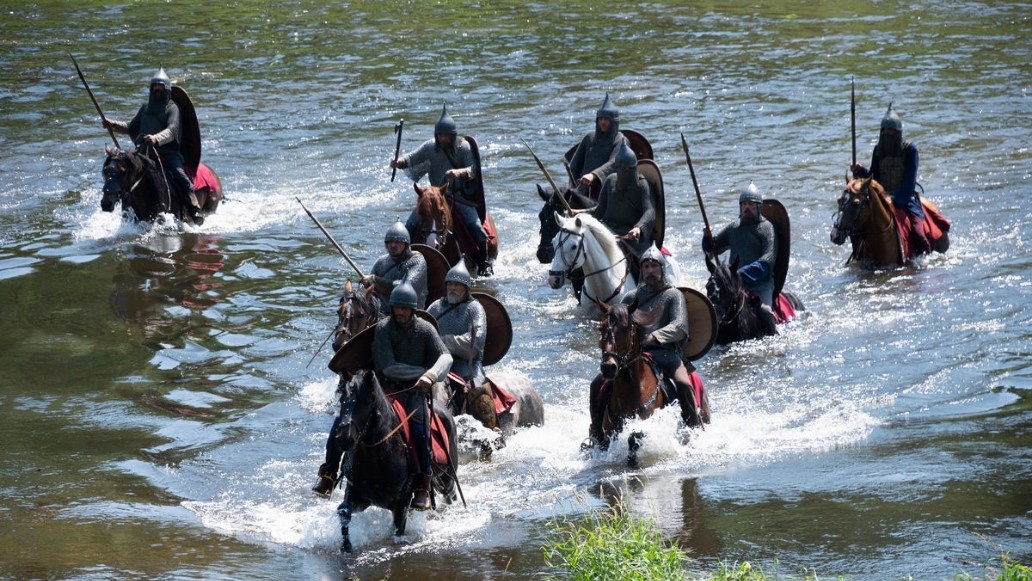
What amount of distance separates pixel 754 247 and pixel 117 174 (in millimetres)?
9315

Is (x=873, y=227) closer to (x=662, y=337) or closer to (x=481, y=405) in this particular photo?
(x=662, y=337)

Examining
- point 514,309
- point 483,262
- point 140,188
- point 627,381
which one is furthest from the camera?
point 140,188

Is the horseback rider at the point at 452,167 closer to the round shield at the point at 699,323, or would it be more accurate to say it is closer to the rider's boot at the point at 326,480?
the round shield at the point at 699,323

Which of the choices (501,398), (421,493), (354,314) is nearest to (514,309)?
(501,398)

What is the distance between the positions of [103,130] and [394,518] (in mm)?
19176

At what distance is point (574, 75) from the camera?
31891 millimetres

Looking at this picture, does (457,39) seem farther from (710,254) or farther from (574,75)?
(710,254)

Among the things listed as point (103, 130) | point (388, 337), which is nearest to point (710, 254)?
point (388, 337)

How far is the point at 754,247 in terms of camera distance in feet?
50.5

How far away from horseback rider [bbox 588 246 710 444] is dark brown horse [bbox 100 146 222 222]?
989 centimetres

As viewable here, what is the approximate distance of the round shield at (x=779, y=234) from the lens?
15398 millimetres

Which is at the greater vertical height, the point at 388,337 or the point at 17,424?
the point at 388,337

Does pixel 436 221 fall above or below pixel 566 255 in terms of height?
above

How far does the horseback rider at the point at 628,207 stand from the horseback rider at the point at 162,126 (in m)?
6.78
